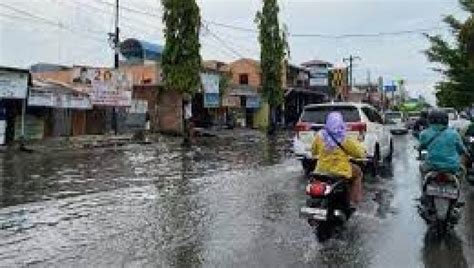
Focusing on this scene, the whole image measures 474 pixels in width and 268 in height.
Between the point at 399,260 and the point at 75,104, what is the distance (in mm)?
31883

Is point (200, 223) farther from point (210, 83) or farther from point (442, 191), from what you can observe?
point (210, 83)

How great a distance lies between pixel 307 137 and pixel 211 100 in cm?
3689

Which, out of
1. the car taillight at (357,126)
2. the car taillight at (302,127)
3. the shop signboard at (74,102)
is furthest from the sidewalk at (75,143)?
the car taillight at (357,126)

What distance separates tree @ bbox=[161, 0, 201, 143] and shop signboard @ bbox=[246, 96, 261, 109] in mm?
23280

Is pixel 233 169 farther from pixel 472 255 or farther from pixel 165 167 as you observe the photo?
Answer: pixel 472 255

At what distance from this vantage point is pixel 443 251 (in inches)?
381

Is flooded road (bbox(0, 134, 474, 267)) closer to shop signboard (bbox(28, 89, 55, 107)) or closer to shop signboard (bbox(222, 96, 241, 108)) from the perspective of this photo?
shop signboard (bbox(28, 89, 55, 107))

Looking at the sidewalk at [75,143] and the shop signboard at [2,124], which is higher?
the shop signboard at [2,124]

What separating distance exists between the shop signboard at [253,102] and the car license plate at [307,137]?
45264mm

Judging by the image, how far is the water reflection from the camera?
352 inches

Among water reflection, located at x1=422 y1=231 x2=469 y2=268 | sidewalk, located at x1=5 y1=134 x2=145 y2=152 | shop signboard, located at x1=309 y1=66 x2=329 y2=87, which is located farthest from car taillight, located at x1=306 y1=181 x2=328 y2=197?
shop signboard, located at x1=309 y1=66 x2=329 y2=87

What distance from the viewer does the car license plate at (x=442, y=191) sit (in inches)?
416

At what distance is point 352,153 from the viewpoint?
10.6 meters

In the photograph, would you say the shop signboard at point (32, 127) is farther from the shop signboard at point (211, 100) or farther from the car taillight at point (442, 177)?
the car taillight at point (442, 177)
